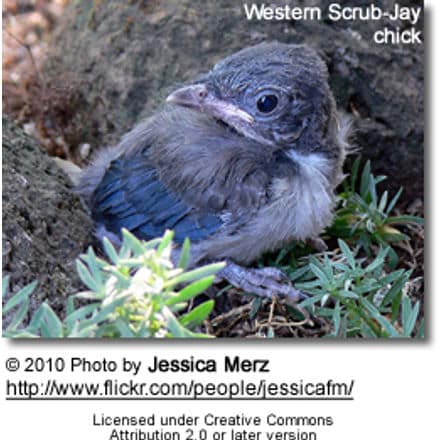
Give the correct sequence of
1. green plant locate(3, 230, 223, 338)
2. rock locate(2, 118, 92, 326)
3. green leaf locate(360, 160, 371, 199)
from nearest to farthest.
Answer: green plant locate(3, 230, 223, 338) < rock locate(2, 118, 92, 326) < green leaf locate(360, 160, 371, 199)

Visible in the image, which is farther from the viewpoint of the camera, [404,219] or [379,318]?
[404,219]

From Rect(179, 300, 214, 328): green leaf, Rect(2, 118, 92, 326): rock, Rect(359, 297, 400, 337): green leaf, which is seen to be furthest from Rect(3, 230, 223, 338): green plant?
Rect(359, 297, 400, 337): green leaf

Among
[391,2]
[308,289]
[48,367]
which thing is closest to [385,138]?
[391,2]

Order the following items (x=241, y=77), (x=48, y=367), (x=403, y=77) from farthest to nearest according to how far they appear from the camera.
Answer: (x=403, y=77), (x=241, y=77), (x=48, y=367)

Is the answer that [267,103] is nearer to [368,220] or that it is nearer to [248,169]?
[248,169]

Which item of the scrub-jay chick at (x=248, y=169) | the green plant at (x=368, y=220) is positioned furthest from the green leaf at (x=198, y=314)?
the green plant at (x=368, y=220)

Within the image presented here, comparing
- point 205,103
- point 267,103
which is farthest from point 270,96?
point 205,103

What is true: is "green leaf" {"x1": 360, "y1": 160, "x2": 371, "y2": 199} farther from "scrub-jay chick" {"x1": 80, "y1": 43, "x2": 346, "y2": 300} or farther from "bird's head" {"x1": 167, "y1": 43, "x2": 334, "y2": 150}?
"bird's head" {"x1": 167, "y1": 43, "x2": 334, "y2": 150}

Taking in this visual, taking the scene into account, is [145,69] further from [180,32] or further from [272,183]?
[272,183]
